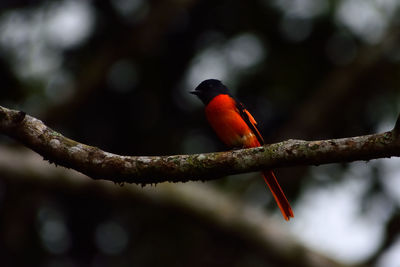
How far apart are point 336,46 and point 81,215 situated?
453cm

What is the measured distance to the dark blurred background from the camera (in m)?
8.00

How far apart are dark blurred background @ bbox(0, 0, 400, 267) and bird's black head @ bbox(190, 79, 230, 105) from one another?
211cm

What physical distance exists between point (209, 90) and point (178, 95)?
2.59 meters

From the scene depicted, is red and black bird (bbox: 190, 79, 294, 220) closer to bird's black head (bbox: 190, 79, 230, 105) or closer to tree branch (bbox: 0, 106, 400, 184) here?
bird's black head (bbox: 190, 79, 230, 105)

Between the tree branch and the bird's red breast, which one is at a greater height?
the bird's red breast

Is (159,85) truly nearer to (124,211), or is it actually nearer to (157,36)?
(157,36)

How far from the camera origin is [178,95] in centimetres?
835

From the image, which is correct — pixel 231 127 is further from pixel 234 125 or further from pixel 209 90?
pixel 209 90

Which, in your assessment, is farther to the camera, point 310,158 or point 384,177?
point 384,177

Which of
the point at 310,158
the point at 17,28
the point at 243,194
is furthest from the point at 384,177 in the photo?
the point at 17,28

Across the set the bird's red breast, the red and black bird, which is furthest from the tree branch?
the bird's red breast

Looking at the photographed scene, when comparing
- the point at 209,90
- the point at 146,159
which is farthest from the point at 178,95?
the point at 146,159

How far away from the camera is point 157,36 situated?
27.0 feet

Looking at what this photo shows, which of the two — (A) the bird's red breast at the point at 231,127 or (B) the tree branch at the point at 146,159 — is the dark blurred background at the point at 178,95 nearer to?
(A) the bird's red breast at the point at 231,127
